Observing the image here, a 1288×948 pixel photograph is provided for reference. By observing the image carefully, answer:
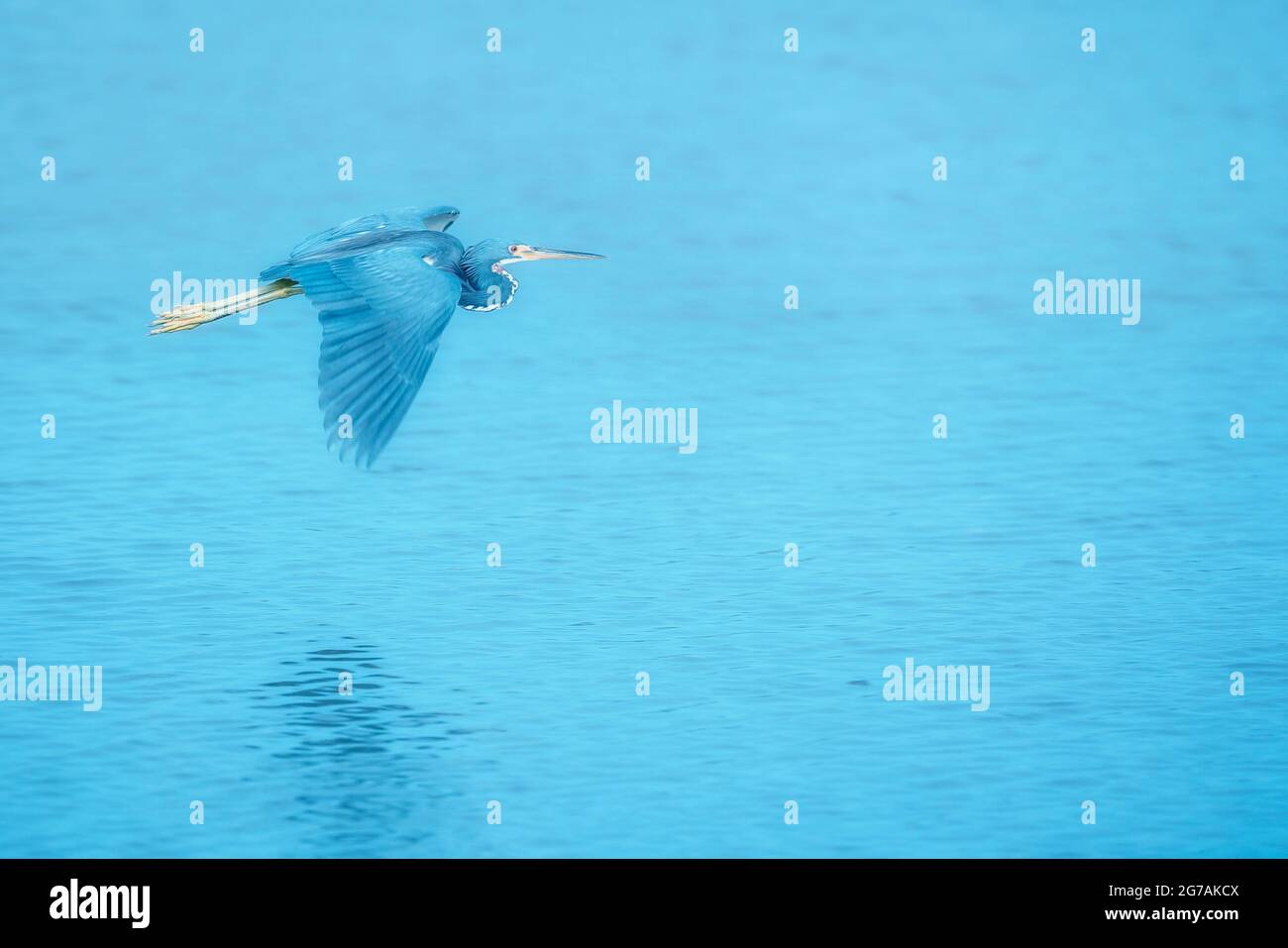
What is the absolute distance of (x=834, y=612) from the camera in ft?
35.6

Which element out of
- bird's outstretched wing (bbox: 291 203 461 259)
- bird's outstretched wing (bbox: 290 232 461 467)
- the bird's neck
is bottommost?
bird's outstretched wing (bbox: 290 232 461 467)

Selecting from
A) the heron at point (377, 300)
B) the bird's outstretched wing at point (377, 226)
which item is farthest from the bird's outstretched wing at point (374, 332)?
the bird's outstretched wing at point (377, 226)

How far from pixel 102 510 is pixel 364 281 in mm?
2985

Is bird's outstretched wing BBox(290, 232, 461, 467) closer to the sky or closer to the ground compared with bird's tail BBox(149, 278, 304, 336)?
closer to the ground

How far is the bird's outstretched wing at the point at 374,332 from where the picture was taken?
9.34 m

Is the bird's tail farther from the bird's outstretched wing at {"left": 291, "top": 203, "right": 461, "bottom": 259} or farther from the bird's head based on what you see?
the bird's head

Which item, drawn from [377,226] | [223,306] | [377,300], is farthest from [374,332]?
[223,306]

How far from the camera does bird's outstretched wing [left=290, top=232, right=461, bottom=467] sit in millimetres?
9336

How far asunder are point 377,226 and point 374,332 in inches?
64.9

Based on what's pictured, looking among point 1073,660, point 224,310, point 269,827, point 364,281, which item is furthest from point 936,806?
point 224,310

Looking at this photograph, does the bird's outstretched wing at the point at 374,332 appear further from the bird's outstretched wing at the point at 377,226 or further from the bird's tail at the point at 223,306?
the bird's tail at the point at 223,306

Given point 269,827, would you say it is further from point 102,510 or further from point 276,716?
point 102,510

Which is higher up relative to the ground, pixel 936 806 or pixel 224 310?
pixel 224 310

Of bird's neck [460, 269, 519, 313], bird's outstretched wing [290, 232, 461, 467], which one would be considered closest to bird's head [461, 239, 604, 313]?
bird's neck [460, 269, 519, 313]
